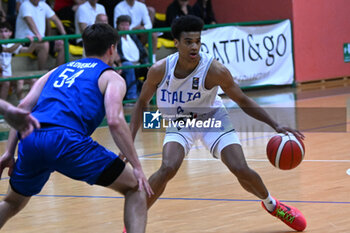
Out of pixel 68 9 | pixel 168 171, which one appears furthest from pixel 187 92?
pixel 68 9

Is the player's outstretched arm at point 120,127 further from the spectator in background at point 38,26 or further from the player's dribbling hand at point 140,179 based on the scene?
the spectator in background at point 38,26

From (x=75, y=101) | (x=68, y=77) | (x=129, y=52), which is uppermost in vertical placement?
(x=68, y=77)

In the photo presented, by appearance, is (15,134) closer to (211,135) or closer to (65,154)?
(65,154)

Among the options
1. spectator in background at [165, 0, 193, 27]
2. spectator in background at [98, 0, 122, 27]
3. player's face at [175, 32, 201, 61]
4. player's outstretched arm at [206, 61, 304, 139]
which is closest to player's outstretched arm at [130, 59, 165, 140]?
player's face at [175, 32, 201, 61]

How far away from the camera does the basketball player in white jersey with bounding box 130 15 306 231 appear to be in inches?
210

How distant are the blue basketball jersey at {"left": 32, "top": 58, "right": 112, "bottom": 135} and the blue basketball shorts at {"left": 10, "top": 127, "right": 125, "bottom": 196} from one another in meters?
0.08

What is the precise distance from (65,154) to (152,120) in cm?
840

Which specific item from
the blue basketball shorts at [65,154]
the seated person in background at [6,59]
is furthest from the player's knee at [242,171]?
the seated person in background at [6,59]

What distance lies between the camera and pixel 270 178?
7172 millimetres

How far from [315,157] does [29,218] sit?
3700mm

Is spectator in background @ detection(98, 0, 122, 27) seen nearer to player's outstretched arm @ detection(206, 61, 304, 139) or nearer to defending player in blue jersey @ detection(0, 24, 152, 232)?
player's outstretched arm @ detection(206, 61, 304, 139)

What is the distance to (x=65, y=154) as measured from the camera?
4.16 m

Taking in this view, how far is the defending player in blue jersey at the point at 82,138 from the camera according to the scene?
4164 millimetres

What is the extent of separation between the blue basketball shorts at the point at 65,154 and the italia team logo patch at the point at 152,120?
24.7 ft
